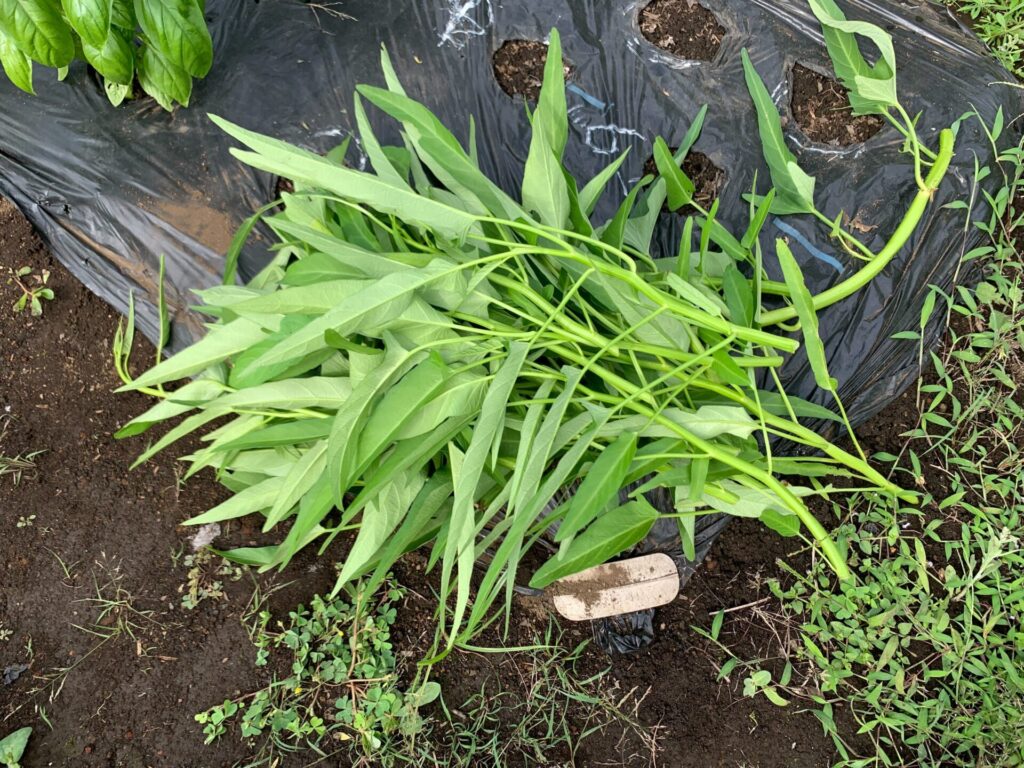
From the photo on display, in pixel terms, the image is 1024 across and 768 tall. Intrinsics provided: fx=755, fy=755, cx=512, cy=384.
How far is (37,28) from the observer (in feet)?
3.46

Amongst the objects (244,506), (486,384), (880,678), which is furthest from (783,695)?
(244,506)

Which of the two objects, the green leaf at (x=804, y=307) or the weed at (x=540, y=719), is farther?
the weed at (x=540, y=719)

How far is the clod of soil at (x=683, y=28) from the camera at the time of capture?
53.4 inches

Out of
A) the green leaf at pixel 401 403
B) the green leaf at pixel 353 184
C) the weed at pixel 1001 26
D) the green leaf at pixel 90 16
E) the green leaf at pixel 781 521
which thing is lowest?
the green leaf at pixel 781 521

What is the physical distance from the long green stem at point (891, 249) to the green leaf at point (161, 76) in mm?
1027

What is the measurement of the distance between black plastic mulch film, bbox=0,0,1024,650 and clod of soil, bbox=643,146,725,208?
0.04ft

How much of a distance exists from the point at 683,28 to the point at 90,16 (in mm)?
953

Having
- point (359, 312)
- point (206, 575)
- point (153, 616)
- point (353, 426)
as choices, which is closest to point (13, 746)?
point (153, 616)

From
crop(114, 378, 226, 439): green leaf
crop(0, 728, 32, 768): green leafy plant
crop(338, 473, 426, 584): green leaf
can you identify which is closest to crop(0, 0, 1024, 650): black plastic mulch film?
crop(114, 378, 226, 439): green leaf

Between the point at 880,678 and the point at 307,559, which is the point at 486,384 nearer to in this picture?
the point at 307,559

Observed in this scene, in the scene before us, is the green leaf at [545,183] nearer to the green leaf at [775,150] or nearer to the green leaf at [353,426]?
the green leaf at [353,426]

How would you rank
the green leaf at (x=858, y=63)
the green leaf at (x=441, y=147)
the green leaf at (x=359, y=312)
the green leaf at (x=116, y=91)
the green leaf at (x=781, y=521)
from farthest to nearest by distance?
the green leaf at (x=116, y=91)
the green leaf at (x=858, y=63)
the green leaf at (x=781, y=521)
the green leaf at (x=441, y=147)
the green leaf at (x=359, y=312)

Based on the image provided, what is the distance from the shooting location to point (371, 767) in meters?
1.39

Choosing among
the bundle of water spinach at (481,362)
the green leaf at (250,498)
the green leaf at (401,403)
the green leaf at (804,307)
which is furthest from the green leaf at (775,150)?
the green leaf at (250,498)
